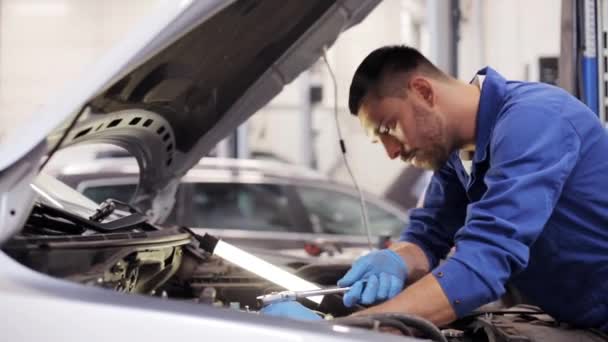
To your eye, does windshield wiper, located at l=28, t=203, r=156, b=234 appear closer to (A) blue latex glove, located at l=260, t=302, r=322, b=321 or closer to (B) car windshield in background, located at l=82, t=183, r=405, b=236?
(A) blue latex glove, located at l=260, t=302, r=322, b=321

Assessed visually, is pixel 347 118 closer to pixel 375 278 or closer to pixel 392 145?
pixel 392 145

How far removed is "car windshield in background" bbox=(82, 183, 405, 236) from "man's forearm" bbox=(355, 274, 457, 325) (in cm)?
613

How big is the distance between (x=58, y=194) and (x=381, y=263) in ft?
4.11

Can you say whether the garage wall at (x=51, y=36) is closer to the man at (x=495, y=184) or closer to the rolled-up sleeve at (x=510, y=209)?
the man at (x=495, y=184)

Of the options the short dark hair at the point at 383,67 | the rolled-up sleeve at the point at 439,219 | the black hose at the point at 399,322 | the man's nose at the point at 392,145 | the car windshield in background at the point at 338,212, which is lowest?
the car windshield in background at the point at 338,212

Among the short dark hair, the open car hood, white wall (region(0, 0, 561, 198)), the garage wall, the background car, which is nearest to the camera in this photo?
the open car hood

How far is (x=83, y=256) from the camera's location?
8.61 feet

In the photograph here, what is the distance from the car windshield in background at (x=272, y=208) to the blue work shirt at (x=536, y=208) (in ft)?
18.0

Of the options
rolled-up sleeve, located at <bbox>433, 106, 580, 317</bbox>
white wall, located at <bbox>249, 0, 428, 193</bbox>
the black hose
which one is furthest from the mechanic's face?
white wall, located at <bbox>249, 0, 428, 193</bbox>

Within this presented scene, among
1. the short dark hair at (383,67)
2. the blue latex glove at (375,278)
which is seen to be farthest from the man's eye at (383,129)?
the blue latex glove at (375,278)

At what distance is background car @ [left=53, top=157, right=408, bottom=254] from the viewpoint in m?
8.59

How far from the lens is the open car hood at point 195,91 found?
292 cm

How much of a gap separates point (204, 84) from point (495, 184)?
1.35 metres

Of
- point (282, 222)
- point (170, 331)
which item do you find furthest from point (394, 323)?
point (282, 222)
